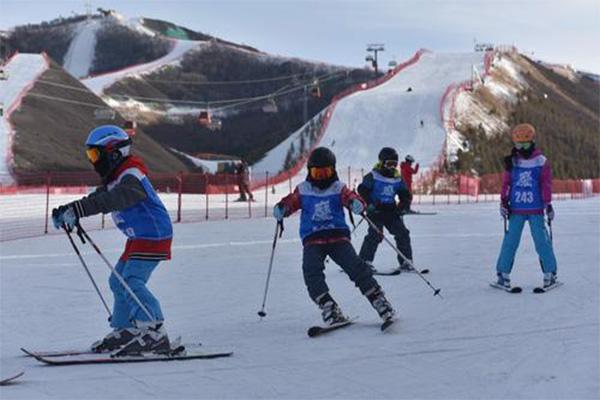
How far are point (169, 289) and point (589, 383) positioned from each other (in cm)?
520

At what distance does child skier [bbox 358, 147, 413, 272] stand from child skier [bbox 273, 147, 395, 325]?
322 centimetres

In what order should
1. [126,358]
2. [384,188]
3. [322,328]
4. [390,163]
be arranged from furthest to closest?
[384,188], [390,163], [322,328], [126,358]

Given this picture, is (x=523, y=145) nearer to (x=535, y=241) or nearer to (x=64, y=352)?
(x=535, y=241)

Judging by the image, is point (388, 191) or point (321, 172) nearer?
point (321, 172)

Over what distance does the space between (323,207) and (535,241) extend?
117 inches

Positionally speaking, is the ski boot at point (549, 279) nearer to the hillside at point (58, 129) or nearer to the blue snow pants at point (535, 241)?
the blue snow pants at point (535, 241)

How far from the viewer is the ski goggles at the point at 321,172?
646 centimetres

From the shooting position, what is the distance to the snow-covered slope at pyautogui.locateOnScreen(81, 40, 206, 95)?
79.3 metres

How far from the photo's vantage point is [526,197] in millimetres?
8320

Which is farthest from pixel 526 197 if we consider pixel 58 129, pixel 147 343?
pixel 58 129

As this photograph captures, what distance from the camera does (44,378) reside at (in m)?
4.84

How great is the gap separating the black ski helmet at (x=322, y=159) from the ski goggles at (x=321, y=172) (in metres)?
0.03

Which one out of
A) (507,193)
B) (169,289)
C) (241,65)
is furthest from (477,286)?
(241,65)

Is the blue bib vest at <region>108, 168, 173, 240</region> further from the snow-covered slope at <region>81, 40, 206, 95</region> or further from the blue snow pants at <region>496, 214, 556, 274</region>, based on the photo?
the snow-covered slope at <region>81, 40, 206, 95</region>
